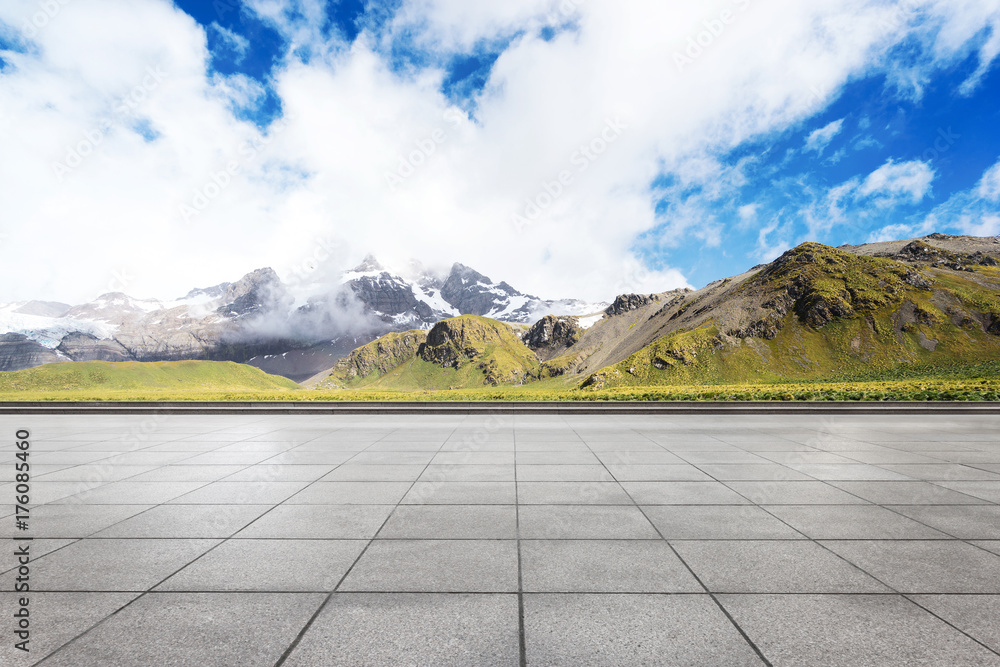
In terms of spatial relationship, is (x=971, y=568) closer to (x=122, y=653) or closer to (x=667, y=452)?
(x=667, y=452)

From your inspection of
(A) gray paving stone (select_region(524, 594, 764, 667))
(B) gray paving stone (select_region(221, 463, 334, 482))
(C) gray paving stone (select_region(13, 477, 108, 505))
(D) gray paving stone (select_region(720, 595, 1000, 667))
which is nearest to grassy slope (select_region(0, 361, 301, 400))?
(C) gray paving stone (select_region(13, 477, 108, 505))

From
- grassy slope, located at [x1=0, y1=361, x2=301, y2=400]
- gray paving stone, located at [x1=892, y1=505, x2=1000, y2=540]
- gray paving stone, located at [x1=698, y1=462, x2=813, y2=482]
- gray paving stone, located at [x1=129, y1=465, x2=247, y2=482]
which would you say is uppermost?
grassy slope, located at [x1=0, y1=361, x2=301, y2=400]

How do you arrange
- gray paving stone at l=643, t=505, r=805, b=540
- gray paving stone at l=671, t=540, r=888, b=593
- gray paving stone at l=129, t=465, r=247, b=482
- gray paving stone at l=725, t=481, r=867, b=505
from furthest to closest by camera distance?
gray paving stone at l=129, t=465, r=247, b=482 → gray paving stone at l=725, t=481, r=867, b=505 → gray paving stone at l=643, t=505, r=805, b=540 → gray paving stone at l=671, t=540, r=888, b=593

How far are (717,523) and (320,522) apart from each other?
5156mm

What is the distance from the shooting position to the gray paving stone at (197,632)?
10.6ft

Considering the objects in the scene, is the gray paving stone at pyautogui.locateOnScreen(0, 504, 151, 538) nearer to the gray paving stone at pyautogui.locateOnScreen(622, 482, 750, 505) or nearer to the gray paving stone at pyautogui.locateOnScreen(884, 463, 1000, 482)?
the gray paving stone at pyautogui.locateOnScreen(622, 482, 750, 505)

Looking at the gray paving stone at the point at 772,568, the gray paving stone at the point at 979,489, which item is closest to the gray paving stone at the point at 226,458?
the gray paving stone at the point at 772,568

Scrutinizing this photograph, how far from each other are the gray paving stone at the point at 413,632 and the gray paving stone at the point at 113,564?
2.11m

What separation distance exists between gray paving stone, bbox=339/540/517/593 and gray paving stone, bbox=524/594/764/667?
561mm

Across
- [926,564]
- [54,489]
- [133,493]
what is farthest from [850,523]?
[54,489]

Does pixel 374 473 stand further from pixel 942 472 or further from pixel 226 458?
pixel 942 472

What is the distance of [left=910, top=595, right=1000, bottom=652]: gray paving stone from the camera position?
11.6ft

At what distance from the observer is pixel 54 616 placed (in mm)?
3824

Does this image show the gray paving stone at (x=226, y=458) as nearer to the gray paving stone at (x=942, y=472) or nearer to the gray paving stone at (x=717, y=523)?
the gray paving stone at (x=717, y=523)
